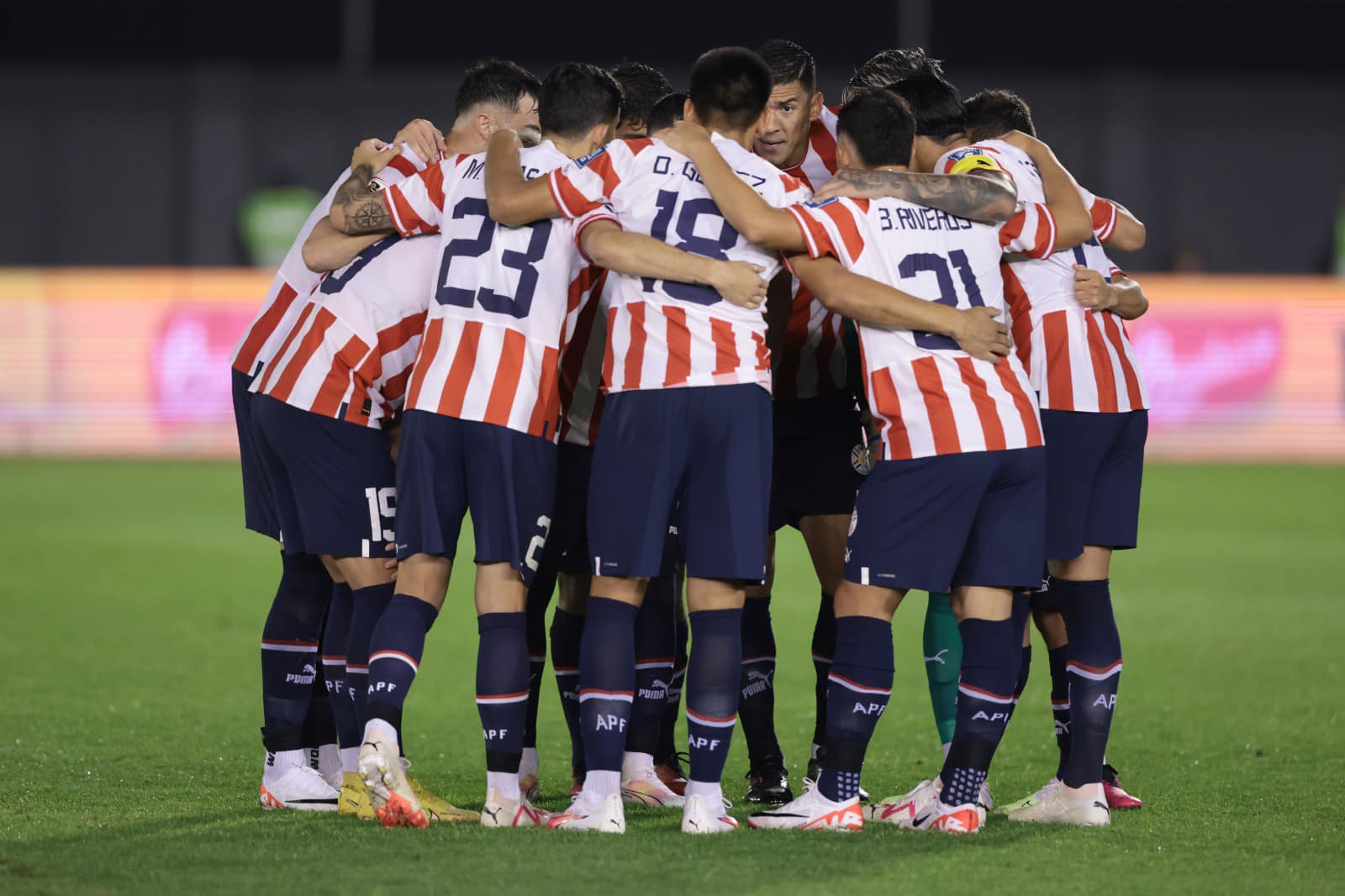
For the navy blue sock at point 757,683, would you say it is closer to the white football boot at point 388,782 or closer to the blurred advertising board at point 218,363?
the white football boot at point 388,782

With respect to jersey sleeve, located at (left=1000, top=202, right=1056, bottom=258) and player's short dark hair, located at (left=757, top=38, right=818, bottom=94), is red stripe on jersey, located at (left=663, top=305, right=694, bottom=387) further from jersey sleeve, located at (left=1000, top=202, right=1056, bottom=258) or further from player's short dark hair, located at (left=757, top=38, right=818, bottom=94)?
player's short dark hair, located at (left=757, top=38, right=818, bottom=94)

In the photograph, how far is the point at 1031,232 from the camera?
480 cm

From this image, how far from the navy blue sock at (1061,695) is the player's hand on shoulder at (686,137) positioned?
1.92 metres

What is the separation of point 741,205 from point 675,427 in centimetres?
64

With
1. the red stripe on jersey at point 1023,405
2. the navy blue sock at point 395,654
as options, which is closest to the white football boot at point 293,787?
the navy blue sock at point 395,654

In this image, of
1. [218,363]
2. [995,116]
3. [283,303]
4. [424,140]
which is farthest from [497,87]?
[218,363]

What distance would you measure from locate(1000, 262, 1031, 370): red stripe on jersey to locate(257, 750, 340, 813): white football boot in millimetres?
2514

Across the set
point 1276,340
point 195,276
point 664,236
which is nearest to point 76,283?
point 195,276

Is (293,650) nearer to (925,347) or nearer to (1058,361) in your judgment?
(925,347)

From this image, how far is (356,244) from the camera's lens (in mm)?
4965

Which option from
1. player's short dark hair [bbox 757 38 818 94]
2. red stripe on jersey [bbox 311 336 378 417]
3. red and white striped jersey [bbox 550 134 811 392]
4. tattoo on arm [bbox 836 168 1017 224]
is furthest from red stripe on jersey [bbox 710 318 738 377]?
player's short dark hair [bbox 757 38 818 94]

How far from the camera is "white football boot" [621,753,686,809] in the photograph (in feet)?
16.4

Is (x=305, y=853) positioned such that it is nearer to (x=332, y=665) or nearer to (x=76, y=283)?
(x=332, y=665)

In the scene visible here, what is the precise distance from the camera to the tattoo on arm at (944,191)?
4.56 metres
